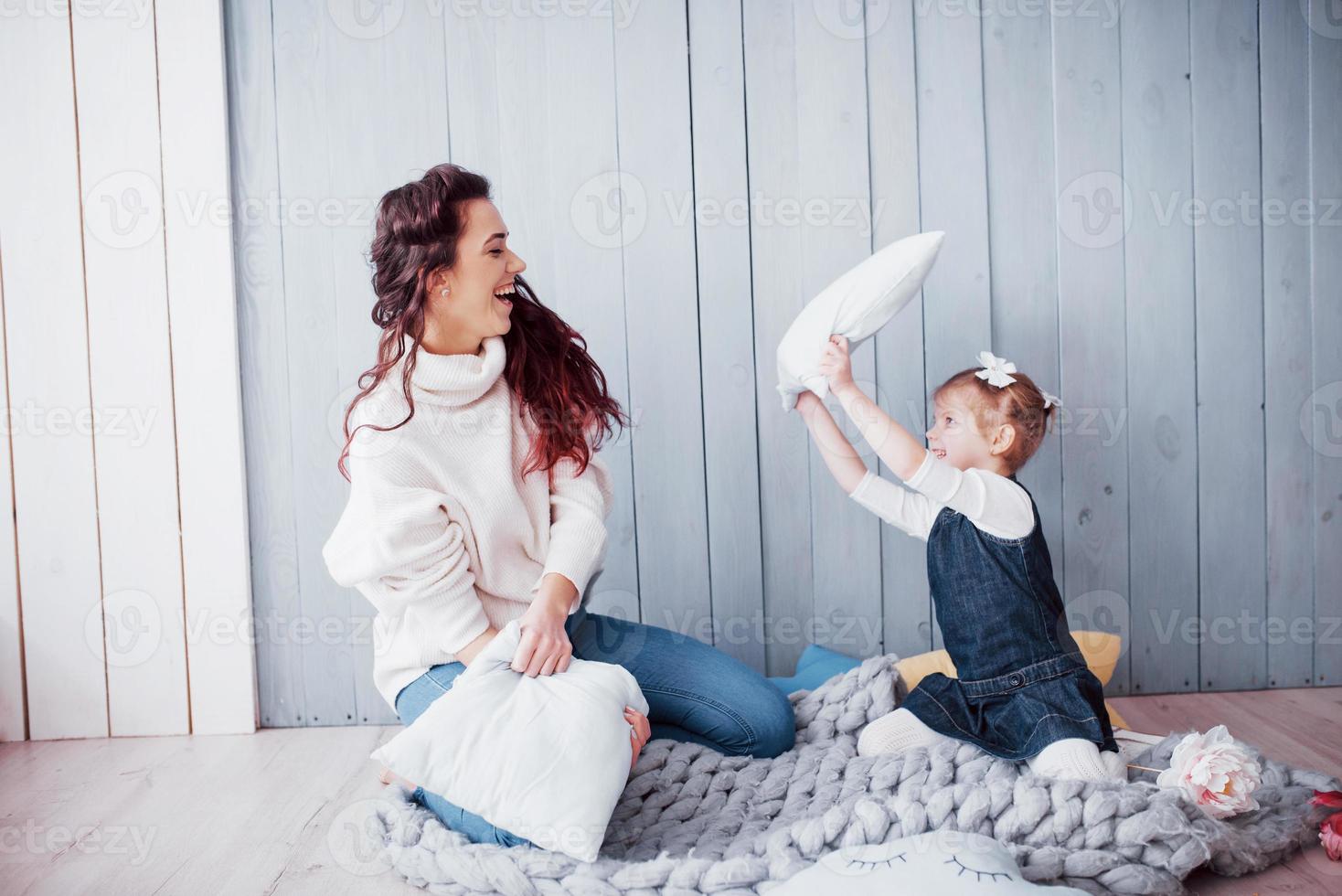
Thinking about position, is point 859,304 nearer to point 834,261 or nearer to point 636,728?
point 834,261

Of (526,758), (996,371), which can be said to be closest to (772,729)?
(526,758)

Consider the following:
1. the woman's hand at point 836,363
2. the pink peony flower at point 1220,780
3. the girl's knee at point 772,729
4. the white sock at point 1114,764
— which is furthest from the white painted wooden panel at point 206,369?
the pink peony flower at point 1220,780

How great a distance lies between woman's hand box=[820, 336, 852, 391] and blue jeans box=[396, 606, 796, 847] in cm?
56

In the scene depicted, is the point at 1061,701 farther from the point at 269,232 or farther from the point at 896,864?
the point at 269,232

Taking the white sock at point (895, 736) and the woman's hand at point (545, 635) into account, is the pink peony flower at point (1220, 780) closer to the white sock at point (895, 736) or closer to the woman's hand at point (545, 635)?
the white sock at point (895, 736)

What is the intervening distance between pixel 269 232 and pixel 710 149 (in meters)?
0.94

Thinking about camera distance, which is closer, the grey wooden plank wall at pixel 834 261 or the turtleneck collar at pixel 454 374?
the turtleneck collar at pixel 454 374

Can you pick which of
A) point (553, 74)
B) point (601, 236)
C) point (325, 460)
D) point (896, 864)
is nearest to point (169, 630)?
point (325, 460)

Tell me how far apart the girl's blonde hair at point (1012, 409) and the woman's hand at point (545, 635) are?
807 mm

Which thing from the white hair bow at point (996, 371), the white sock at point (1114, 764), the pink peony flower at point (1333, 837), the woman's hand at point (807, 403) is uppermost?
the white hair bow at point (996, 371)

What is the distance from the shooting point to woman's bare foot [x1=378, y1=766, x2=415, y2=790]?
5.00 feet

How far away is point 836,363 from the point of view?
5.24 feet

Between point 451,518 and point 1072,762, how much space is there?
3.47 feet

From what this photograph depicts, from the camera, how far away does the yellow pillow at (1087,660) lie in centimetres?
180
